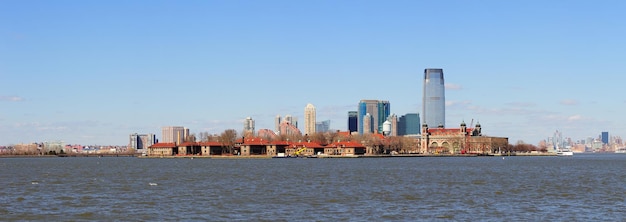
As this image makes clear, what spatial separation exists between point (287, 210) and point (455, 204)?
10224 millimetres

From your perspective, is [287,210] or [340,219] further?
[287,210]

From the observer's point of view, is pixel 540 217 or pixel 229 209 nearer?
pixel 540 217

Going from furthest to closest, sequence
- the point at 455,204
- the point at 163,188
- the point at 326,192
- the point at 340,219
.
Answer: the point at 163,188, the point at 326,192, the point at 455,204, the point at 340,219

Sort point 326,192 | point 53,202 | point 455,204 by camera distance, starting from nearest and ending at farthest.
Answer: point 455,204
point 53,202
point 326,192

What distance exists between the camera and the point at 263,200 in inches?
2048

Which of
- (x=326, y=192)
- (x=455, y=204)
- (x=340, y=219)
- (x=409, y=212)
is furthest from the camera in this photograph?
(x=326, y=192)

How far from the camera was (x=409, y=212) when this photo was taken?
4409 cm

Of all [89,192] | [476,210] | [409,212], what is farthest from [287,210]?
[89,192]

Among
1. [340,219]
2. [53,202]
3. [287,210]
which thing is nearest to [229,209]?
[287,210]

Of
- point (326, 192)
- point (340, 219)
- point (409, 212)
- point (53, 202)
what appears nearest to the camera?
point (340, 219)

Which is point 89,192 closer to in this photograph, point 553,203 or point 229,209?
point 229,209

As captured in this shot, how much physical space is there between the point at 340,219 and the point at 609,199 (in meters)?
21.5

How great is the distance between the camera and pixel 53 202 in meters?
51.9

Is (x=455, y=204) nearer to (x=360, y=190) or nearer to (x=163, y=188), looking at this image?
(x=360, y=190)
